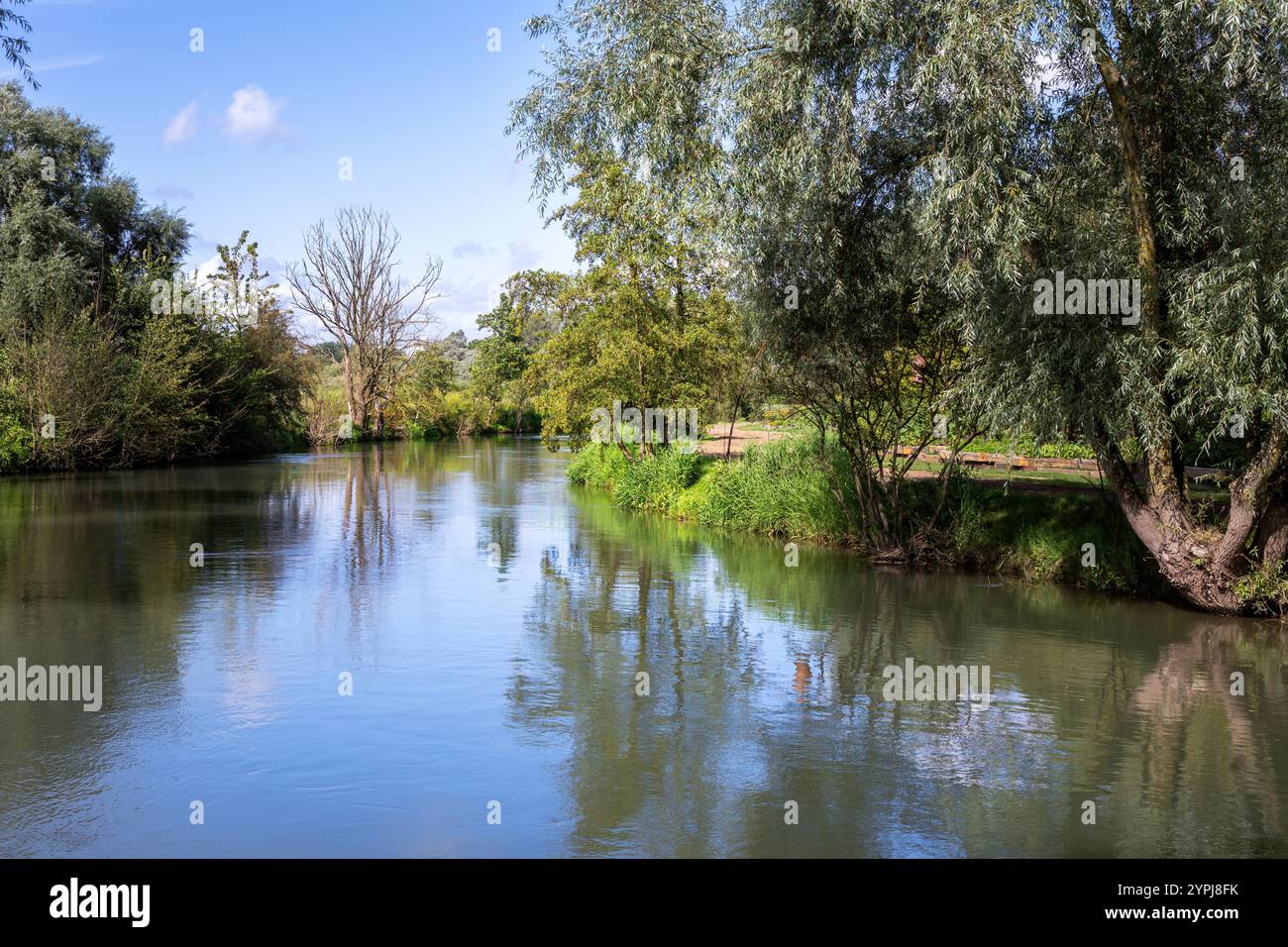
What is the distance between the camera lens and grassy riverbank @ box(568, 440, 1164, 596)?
45.7ft

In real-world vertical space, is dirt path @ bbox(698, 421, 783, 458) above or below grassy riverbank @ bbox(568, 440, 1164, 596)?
above

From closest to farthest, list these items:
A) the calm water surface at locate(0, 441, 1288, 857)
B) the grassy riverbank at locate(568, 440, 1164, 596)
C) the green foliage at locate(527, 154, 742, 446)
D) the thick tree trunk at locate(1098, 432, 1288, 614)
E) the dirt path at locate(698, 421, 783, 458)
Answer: the calm water surface at locate(0, 441, 1288, 857) → the thick tree trunk at locate(1098, 432, 1288, 614) → the grassy riverbank at locate(568, 440, 1164, 596) → the green foliage at locate(527, 154, 742, 446) → the dirt path at locate(698, 421, 783, 458)

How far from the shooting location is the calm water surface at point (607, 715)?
19.7 feet

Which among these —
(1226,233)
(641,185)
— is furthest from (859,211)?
(1226,233)

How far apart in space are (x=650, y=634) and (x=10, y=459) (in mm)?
27014

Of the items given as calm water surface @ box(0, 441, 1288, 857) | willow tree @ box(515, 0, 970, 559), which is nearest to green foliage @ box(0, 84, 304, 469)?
calm water surface @ box(0, 441, 1288, 857)

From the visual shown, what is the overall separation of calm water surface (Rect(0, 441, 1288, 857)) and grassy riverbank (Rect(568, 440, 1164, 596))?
621 mm

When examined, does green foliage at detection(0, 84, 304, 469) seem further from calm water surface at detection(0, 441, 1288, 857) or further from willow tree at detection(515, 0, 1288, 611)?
willow tree at detection(515, 0, 1288, 611)

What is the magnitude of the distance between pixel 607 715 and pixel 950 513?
9.37 metres

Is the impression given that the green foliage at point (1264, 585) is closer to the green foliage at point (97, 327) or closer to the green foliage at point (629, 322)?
the green foliage at point (629, 322)

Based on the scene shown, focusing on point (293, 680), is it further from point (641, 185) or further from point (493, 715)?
point (641, 185)

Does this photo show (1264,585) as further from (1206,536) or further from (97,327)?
(97,327)

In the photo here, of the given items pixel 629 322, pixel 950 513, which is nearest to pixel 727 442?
pixel 629 322

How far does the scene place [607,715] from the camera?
27.0 ft
